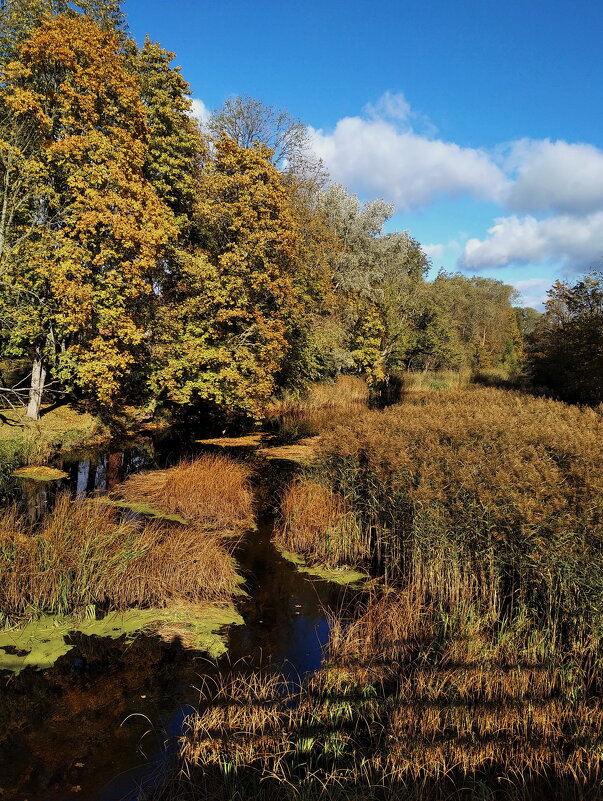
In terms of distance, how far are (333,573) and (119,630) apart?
13.3 feet

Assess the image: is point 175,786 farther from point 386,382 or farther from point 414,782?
point 386,382

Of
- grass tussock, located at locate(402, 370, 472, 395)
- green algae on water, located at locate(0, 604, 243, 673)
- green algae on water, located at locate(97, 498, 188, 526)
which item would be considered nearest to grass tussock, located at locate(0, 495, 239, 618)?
green algae on water, located at locate(0, 604, 243, 673)

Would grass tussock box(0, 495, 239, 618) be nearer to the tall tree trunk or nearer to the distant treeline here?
the distant treeline

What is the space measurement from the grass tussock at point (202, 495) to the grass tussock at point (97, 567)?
293 centimetres

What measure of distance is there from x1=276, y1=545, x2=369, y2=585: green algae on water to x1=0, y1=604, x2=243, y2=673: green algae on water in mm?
2152

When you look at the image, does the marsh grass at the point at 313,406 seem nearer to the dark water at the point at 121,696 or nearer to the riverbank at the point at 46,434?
the riverbank at the point at 46,434

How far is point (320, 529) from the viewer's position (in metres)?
10.7

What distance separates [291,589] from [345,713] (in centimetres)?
376

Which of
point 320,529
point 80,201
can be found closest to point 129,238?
point 80,201

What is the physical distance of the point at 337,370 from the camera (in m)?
30.3

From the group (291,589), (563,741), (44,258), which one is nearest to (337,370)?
(44,258)

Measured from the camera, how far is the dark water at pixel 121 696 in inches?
182

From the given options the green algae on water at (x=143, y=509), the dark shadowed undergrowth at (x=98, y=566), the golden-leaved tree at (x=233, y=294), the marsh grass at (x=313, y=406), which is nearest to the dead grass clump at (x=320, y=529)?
the dark shadowed undergrowth at (x=98, y=566)

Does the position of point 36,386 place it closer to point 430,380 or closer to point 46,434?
point 46,434
